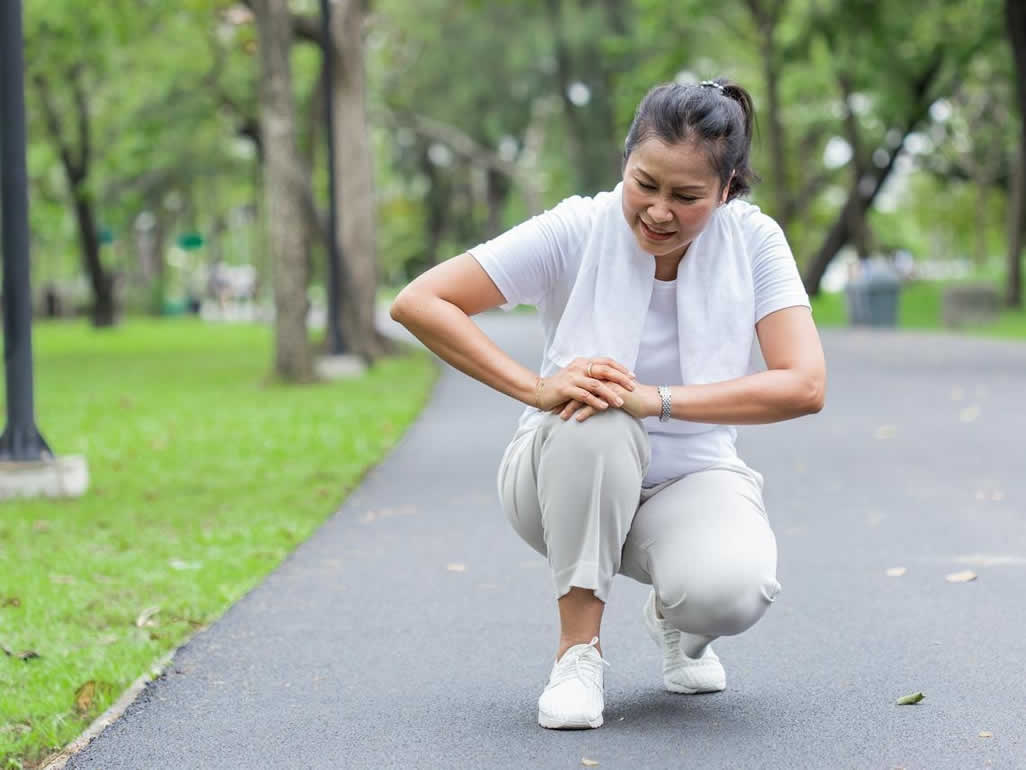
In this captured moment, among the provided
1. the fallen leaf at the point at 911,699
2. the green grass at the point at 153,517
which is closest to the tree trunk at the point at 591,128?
the green grass at the point at 153,517

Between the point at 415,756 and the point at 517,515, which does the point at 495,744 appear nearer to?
the point at 415,756

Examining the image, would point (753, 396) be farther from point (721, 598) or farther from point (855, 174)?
point (855, 174)

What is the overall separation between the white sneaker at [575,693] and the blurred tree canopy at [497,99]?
15.6 m

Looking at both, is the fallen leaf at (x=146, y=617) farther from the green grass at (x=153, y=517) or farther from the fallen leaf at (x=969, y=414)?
the fallen leaf at (x=969, y=414)

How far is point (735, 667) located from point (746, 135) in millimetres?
1605

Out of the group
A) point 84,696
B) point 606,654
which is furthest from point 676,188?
point 84,696

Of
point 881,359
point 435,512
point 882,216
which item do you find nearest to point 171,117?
point 881,359

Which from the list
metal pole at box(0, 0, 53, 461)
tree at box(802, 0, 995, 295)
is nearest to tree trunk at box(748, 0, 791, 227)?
tree at box(802, 0, 995, 295)

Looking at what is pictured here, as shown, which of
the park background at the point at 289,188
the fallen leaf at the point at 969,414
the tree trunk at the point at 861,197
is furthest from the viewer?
the tree trunk at the point at 861,197

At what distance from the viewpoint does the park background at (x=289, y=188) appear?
6.52 meters

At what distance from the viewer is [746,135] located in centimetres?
374

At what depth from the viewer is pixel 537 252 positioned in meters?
3.90

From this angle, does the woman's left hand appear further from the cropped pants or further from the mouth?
the mouth

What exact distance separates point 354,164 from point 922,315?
49.9 ft
